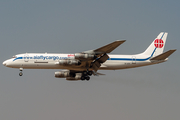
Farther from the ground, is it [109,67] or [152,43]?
[152,43]

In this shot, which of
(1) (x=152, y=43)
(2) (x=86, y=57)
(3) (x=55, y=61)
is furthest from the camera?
(1) (x=152, y=43)

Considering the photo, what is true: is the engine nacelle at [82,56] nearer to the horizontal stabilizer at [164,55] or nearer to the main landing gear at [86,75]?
the main landing gear at [86,75]

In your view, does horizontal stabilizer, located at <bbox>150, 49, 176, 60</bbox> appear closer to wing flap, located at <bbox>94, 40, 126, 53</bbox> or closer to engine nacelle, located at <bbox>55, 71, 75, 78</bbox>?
wing flap, located at <bbox>94, 40, 126, 53</bbox>

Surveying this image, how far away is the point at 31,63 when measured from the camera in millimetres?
50406

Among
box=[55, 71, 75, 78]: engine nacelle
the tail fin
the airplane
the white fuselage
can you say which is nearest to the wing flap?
the airplane

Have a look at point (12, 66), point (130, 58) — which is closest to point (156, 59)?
point (130, 58)

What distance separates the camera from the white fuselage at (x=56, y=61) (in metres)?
50.2

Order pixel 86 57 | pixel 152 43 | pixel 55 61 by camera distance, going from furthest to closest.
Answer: pixel 152 43, pixel 55 61, pixel 86 57

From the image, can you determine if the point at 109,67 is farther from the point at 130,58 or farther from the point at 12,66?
the point at 12,66

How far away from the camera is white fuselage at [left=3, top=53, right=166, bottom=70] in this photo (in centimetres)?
5016

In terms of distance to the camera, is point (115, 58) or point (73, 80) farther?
point (73, 80)

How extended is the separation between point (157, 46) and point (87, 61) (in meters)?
14.6

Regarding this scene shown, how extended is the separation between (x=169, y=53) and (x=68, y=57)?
16.4 meters

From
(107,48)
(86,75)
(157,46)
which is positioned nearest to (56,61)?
(86,75)
